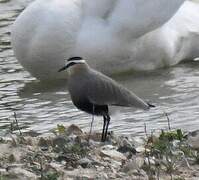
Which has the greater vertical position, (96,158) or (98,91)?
(98,91)

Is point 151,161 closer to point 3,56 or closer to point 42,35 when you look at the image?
point 42,35

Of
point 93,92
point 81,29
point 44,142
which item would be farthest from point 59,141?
point 81,29

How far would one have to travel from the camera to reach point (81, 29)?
338 inches

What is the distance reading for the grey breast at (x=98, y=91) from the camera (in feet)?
18.5

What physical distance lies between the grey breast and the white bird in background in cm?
271

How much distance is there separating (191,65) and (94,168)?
4.64 metres

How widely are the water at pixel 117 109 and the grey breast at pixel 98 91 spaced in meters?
0.24

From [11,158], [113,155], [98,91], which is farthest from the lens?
[98,91]

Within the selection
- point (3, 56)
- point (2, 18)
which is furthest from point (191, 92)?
point (2, 18)

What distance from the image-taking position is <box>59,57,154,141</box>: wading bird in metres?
5.63

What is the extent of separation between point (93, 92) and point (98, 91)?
0.04 meters

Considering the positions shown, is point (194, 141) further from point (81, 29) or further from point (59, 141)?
point (81, 29)

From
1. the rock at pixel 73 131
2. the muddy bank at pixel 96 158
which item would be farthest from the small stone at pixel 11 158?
the rock at pixel 73 131

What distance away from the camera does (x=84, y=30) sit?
8.59 m
